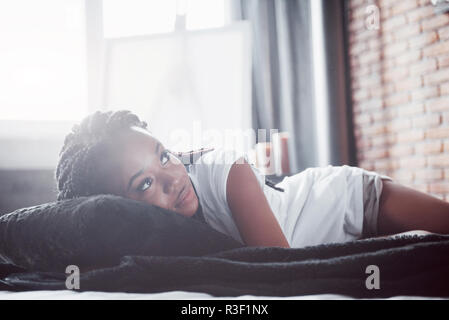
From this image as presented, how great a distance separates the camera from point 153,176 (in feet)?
2.44

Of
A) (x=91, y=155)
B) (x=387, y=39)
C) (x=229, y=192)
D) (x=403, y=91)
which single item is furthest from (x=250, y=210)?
(x=387, y=39)

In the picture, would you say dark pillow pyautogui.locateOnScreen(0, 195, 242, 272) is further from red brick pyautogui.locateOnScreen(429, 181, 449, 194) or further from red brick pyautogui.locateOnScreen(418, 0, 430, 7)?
red brick pyautogui.locateOnScreen(418, 0, 430, 7)

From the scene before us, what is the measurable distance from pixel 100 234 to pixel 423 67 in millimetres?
1610

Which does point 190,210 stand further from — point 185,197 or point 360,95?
→ point 360,95

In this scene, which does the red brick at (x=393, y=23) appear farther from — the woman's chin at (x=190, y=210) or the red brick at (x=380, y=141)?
the woman's chin at (x=190, y=210)

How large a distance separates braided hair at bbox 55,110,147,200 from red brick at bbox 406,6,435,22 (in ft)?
4.63

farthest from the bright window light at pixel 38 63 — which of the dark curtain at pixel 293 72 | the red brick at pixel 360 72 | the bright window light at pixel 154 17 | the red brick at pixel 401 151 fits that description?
the red brick at pixel 401 151

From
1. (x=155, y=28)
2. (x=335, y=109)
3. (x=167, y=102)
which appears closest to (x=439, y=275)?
(x=167, y=102)

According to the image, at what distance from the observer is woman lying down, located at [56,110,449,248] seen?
0.74m

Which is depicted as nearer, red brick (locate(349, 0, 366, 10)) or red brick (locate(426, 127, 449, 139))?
red brick (locate(426, 127, 449, 139))

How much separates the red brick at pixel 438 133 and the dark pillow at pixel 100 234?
138 centimetres

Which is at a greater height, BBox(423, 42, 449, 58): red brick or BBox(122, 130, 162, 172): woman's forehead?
BBox(423, 42, 449, 58): red brick

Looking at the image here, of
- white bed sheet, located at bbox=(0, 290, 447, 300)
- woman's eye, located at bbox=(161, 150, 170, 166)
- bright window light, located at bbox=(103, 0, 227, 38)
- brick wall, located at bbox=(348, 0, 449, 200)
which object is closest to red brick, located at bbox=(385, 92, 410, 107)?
brick wall, located at bbox=(348, 0, 449, 200)

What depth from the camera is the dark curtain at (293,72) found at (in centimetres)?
202
